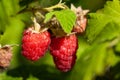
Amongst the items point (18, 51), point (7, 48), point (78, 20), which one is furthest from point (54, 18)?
point (18, 51)

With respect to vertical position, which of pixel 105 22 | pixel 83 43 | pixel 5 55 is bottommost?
pixel 83 43

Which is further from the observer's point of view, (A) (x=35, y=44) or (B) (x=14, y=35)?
(B) (x=14, y=35)

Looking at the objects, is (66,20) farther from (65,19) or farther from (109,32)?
(109,32)

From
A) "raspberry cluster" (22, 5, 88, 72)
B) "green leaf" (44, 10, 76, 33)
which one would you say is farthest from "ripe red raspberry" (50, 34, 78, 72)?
"green leaf" (44, 10, 76, 33)

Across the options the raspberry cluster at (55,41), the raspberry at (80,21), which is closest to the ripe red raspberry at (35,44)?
the raspberry cluster at (55,41)

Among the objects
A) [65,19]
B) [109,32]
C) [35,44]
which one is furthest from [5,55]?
[109,32]

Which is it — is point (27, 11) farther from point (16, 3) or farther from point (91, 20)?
point (91, 20)

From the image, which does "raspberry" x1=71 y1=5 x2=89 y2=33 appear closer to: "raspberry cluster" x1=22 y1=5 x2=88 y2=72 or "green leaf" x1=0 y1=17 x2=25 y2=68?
"raspberry cluster" x1=22 y1=5 x2=88 y2=72
